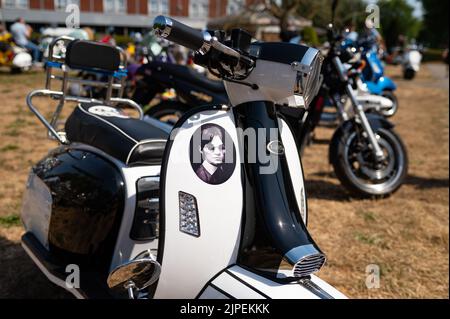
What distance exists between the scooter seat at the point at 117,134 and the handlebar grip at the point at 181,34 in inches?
28.6

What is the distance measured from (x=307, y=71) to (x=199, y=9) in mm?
42490

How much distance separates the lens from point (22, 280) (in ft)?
8.02

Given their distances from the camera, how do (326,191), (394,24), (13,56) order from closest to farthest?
1. (326,191)
2. (13,56)
3. (394,24)

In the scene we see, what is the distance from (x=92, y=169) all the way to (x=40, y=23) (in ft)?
131

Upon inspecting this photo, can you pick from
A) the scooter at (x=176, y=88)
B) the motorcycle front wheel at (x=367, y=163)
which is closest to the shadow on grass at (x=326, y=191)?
the motorcycle front wheel at (x=367, y=163)

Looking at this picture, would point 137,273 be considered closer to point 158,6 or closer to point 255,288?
point 255,288

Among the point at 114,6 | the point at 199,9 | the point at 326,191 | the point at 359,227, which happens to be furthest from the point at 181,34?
the point at 199,9

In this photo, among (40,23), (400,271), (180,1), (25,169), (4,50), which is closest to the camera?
(400,271)

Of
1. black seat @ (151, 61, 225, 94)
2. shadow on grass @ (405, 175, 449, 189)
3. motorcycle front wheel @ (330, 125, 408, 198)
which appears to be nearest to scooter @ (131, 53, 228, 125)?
black seat @ (151, 61, 225, 94)
